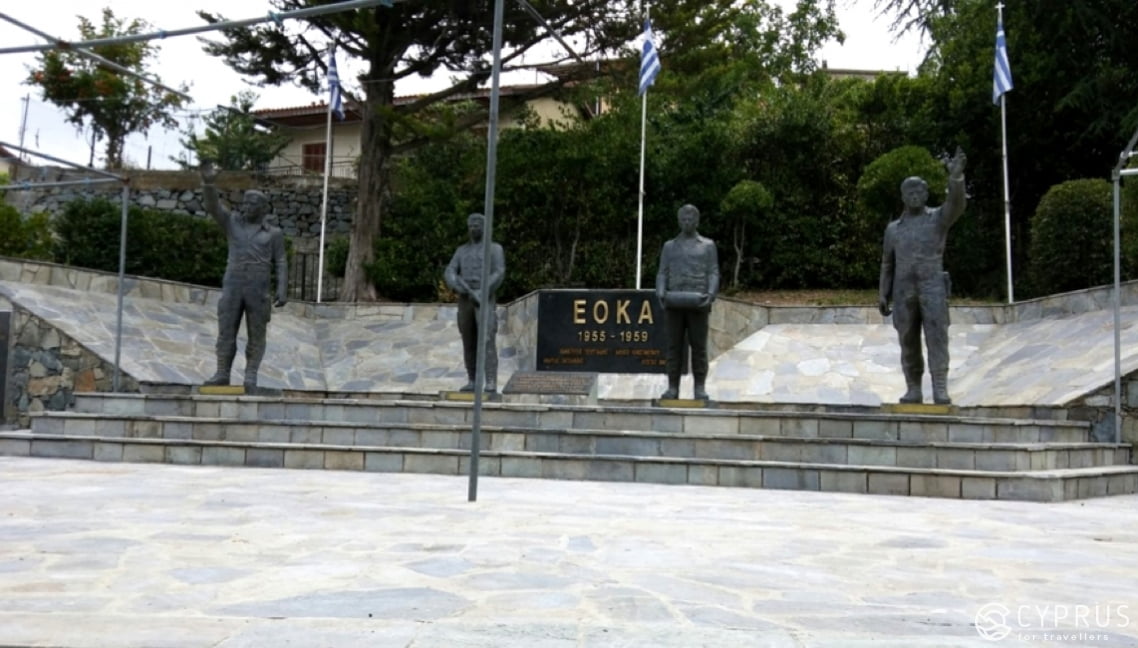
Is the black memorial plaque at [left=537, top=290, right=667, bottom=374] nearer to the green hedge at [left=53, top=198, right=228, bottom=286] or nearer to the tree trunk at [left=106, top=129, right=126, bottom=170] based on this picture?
the green hedge at [left=53, top=198, right=228, bottom=286]

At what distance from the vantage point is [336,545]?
4336 millimetres

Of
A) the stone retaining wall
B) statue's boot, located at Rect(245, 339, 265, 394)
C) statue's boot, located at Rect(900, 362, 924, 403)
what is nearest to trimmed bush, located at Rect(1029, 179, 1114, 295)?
the stone retaining wall

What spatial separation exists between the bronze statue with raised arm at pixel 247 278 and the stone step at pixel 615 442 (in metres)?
1.31

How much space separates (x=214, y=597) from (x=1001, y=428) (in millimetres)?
7108

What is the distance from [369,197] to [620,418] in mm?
11860

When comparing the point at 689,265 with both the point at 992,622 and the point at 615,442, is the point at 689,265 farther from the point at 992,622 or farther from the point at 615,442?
the point at 992,622

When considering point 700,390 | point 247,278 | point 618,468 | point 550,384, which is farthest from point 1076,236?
point 247,278

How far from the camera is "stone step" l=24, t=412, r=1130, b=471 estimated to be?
7.67m

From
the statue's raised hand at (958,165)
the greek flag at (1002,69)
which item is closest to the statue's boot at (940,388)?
the statue's raised hand at (958,165)

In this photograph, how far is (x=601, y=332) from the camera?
13086mm

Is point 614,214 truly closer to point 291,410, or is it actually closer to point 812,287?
point 812,287

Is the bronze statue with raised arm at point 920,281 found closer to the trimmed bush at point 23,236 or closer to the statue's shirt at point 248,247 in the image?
the statue's shirt at point 248,247

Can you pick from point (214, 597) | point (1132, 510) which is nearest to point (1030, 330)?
point (1132, 510)

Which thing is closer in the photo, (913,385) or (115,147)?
(913,385)
